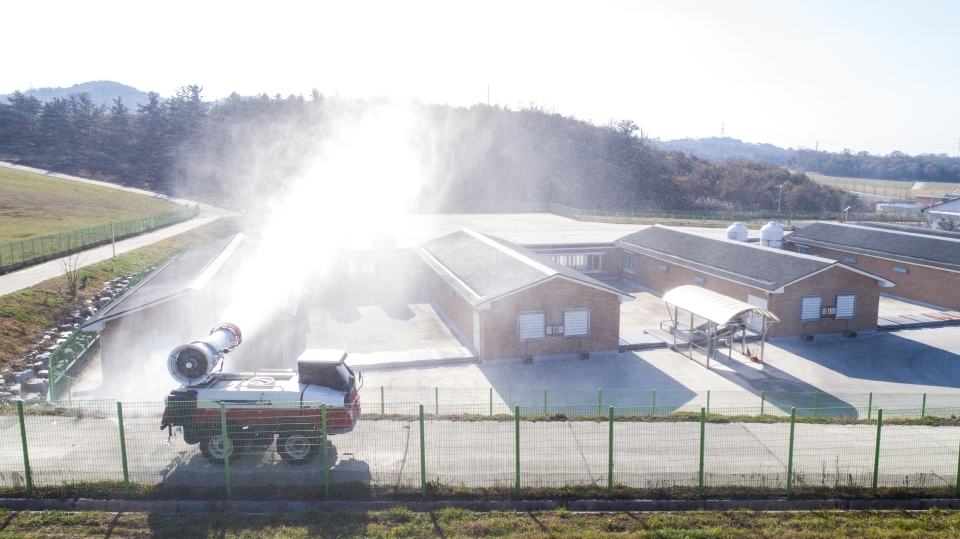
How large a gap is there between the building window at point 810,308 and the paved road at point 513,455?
Answer: 41.1ft

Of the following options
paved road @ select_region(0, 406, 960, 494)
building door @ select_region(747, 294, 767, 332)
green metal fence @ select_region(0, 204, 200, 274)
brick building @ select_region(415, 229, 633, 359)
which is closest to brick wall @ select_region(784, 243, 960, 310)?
building door @ select_region(747, 294, 767, 332)

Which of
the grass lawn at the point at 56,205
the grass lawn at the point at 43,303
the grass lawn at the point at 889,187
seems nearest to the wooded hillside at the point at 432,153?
the grass lawn at the point at 56,205

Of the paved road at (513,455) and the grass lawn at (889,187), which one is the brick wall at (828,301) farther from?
the grass lawn at (889,187)

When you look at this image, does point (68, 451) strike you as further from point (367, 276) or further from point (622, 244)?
point (622, 244)

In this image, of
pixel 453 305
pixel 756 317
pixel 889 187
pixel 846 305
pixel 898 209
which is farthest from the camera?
pixel 889 187

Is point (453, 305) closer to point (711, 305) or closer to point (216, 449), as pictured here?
point (711, 305)

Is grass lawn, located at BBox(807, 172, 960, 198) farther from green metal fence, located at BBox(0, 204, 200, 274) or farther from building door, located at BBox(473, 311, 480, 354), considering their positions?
green metal fence, located at BBox(0, 204, 200, 274)

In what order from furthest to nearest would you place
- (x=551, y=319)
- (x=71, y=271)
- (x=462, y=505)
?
1. (x=71, y=271)
2. (x=551, y=319)
3. (x=462, y=505)

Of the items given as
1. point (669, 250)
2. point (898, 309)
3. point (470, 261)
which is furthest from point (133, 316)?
point (898, 309)

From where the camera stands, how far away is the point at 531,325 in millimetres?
22938

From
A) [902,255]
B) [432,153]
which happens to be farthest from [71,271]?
[432,153]

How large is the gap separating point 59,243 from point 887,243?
4931cm

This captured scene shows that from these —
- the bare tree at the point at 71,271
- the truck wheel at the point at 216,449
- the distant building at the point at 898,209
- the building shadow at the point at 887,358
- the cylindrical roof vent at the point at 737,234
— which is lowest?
the building shadow at the point at 887,358

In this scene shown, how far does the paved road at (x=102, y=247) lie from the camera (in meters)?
26.8
